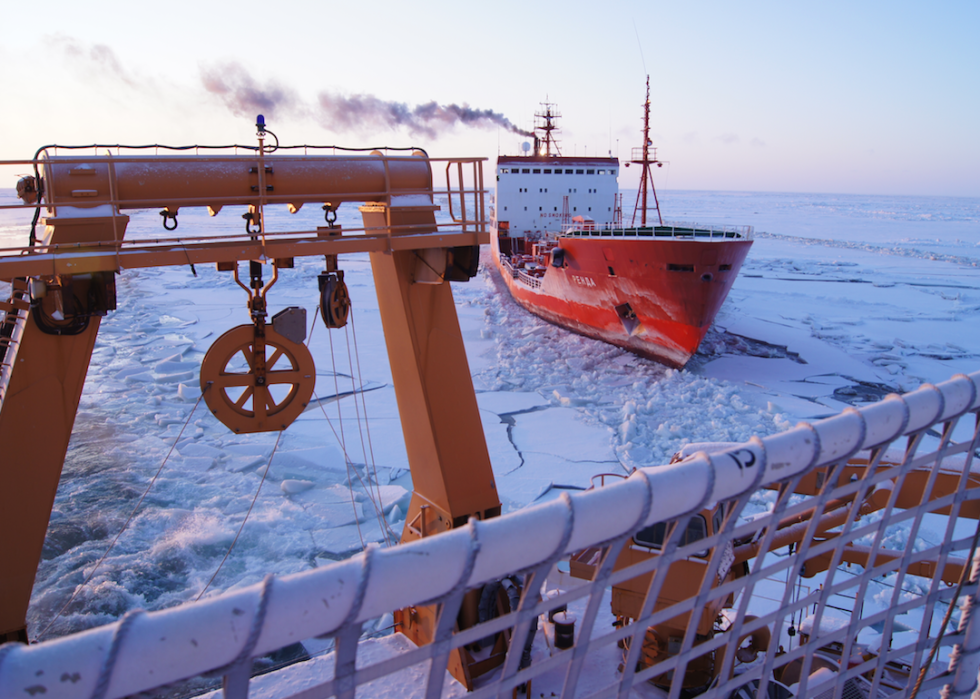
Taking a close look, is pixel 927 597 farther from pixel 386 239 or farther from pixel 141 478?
pixel 141 478

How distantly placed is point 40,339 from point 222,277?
25416 millimetres

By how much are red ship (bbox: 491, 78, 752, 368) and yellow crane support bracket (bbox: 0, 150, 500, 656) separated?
9.19 metres

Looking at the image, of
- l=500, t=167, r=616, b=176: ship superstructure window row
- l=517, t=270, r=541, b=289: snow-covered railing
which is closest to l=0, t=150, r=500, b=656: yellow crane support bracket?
l=517, t=270, r=541, b=289: snow-covered railing

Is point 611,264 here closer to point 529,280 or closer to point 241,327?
point 529,280

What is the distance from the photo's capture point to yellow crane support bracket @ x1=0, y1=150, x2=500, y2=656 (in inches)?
119

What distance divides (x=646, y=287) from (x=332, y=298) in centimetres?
1061

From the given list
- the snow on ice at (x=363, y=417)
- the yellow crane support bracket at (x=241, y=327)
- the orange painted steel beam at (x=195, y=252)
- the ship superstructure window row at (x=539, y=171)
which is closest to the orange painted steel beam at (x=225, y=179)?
the yellow crane support bracket at (x=241, y=327)

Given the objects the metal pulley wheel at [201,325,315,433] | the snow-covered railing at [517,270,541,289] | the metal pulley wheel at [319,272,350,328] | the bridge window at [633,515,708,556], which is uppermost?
the metal pulley wheel at [319,272,350,328]

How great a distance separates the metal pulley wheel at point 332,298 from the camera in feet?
13.1

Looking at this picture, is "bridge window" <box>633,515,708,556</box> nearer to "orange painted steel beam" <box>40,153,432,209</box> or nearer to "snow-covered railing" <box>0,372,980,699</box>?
"snow-covered railing" <box>0,372,980,699</box>

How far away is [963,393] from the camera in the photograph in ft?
6.65

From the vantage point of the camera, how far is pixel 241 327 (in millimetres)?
3730

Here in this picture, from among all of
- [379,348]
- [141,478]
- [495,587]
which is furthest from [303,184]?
[379,348]

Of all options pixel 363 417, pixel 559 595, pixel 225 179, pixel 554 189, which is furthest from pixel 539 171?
pixel 559 595
